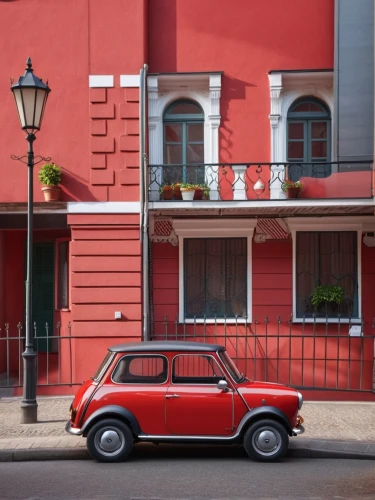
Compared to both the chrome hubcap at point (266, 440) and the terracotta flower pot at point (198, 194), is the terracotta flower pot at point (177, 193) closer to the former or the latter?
the terracotta flower pot at point (198, 194)

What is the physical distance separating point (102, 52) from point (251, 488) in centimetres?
994

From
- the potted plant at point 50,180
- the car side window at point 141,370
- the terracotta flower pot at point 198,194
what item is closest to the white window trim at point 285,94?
the terracotta flower pot at point 198,194

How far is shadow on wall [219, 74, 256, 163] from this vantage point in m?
16.2

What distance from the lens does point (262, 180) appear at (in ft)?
52.2

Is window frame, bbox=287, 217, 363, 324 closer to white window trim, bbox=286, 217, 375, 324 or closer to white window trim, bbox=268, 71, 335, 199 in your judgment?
white window trim, bbox=286, 217, 375, 324

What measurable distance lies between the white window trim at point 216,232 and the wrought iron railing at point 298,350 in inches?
12.4

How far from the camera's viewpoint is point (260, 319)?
1623 cm

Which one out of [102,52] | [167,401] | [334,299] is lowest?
[167,401]

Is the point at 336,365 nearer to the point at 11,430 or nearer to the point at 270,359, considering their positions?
the point at 270,359

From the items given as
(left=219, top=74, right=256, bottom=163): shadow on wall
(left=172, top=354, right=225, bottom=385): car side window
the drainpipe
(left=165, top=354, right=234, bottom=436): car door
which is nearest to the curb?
(left=165, top=354, right=234, bottom=436): car door

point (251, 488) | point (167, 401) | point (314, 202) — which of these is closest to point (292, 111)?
point (314, 202)

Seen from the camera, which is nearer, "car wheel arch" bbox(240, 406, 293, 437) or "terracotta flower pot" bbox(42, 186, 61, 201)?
"car wheel arch" bbox(240, 406, 293, 437)

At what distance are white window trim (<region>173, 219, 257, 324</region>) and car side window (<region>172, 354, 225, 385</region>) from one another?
5697 mm

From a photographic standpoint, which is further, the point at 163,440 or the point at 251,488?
the point at 163,440
